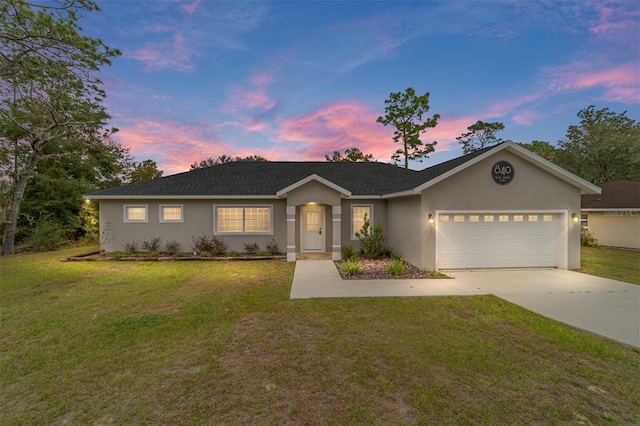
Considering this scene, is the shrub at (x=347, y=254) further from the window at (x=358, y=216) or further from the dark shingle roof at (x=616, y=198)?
the dark shingle roof at (x=616, y=198)

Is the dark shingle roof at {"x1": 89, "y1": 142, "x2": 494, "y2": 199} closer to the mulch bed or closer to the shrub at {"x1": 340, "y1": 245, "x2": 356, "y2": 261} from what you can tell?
the shrub at {"x1": 340, "y1": 245, "x2": 356, "y2": 261}

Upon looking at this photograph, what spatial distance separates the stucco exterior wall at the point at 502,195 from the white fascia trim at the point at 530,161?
0.18 meters

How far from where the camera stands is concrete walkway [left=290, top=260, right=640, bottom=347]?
509 centimetres

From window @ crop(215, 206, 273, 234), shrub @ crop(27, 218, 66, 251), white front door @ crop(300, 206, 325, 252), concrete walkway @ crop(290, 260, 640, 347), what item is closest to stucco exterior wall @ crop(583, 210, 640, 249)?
concrete walkway @ crop(290, 260, 640, 347)

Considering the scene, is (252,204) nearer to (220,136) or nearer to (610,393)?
(220,136)

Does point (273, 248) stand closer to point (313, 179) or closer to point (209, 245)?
point (209, 245)

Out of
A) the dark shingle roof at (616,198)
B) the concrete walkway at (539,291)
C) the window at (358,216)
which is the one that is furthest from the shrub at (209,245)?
the dark shingle roof at (616,198)

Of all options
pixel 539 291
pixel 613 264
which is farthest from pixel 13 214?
pixel 613 264

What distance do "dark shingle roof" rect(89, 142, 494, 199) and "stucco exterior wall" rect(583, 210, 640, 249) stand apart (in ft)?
39.0

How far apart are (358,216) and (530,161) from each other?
6861mm

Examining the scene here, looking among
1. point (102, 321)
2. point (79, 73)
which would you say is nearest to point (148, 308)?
point (102, 321)

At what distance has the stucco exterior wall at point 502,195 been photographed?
9.13 metres

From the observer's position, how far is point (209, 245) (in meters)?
11.9

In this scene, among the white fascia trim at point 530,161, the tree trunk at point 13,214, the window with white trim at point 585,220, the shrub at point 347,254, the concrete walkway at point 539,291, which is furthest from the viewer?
the window with white trim at point 585,220
